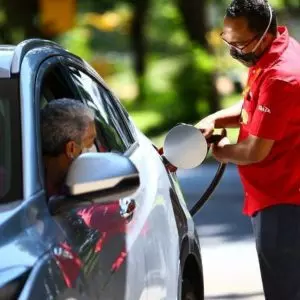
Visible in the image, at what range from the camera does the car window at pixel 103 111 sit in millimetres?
4613

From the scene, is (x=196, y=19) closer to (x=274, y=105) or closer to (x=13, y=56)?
(x=274, y=105)

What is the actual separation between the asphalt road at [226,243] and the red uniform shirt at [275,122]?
2.86 metres

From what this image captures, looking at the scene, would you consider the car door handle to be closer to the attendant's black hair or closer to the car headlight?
the car headlight

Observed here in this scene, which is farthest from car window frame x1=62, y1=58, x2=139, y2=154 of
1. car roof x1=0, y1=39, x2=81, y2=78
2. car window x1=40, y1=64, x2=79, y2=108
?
car roof x1=0, y1=39, x2=81, y2=78

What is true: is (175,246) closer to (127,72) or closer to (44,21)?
(44,21)

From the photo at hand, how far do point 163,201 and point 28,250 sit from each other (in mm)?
1440

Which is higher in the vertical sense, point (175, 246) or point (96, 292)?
point (96, 292)

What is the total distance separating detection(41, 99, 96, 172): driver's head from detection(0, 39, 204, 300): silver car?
9 centimetres

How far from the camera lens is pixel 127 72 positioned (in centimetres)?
4997

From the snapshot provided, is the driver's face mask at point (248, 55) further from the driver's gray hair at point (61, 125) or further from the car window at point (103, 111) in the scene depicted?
the driver's gray hair at point (61, 125)

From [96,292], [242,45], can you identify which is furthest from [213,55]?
[96,292]

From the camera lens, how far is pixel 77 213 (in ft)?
11.9

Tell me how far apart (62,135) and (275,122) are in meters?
1.04

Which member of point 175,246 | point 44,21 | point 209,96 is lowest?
point 209,96
